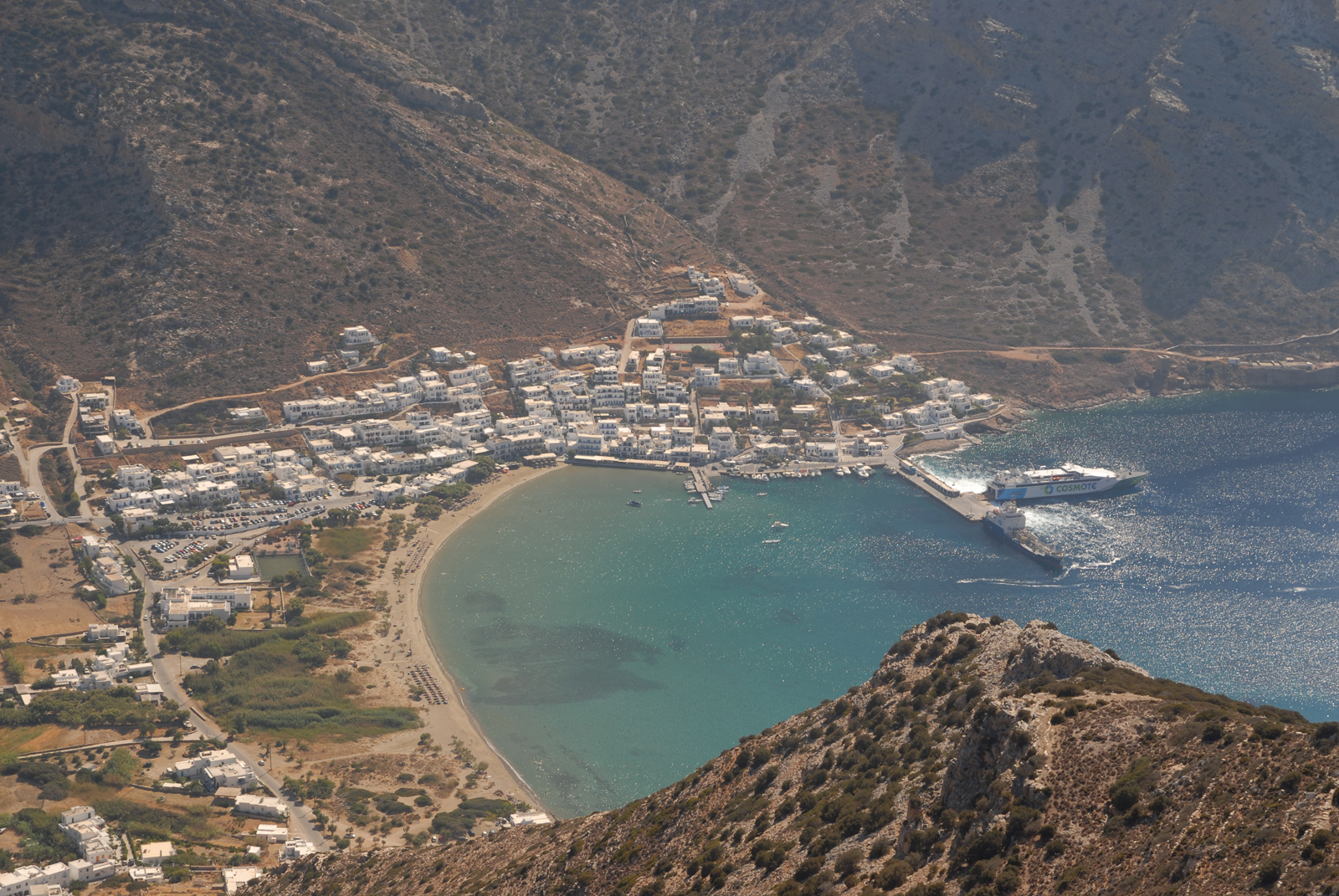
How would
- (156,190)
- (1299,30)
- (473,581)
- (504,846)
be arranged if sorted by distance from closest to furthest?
(504,846)
(473,581)
(156,190)
(1299,30)

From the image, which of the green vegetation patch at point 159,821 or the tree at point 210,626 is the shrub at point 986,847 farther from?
the tree at point 210,626

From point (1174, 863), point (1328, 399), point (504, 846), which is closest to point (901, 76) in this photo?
point (1328, 399)

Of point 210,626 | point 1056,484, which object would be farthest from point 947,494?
point 210,626

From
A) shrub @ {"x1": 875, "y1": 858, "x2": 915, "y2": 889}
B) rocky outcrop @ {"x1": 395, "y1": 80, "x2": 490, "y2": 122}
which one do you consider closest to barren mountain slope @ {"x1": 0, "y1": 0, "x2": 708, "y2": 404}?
rocky outcrop @ {"x1": 395, "y1": 80, "x2": 490, "y2": 122}

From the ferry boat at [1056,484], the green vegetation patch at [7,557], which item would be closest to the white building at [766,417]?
the ferry boat at [1056,484]

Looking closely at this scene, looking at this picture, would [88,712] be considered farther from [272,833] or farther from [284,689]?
[272,833]

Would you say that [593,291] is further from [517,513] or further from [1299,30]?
[1299,30]
